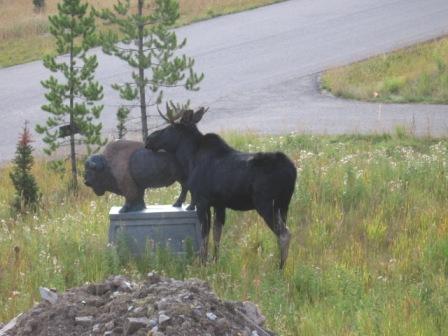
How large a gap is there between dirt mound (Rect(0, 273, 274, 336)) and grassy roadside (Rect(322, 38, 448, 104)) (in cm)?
1199

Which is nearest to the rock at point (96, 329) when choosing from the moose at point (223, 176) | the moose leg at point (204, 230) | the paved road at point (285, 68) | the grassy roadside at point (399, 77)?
the moose at point (223, 176)

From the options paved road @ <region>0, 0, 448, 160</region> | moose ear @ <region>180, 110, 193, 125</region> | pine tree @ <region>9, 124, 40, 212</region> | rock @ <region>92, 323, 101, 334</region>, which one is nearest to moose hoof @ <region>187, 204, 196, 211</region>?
moose ear @ <region>180, 110, 193, 125</region>

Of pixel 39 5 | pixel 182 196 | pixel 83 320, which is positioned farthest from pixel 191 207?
pixel 39 5

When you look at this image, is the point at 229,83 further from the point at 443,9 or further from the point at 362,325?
the point at 362,325

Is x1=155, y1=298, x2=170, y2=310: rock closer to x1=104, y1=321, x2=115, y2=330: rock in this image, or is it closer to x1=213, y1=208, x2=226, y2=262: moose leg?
x1=104, y1=321, x2=115, y2=330: rock

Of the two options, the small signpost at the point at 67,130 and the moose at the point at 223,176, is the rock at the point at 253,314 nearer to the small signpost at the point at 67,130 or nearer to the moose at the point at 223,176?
the moose at the point at 223,176

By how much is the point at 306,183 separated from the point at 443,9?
687 inches

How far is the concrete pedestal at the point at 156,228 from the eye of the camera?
26.3 feet

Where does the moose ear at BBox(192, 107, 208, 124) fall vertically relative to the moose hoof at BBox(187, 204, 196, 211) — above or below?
above

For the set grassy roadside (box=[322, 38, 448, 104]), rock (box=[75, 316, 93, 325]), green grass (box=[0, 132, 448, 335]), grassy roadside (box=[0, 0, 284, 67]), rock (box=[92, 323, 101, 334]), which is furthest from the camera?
grassy roadside (box=[0, 0, 284, 67])

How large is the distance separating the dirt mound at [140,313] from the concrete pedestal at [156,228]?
214cm

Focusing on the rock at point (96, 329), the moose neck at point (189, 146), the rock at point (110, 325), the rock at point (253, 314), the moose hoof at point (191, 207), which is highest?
the moose neck at point (189, 146)

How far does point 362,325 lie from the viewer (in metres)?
6.07

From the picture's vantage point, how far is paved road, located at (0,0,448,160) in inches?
643
